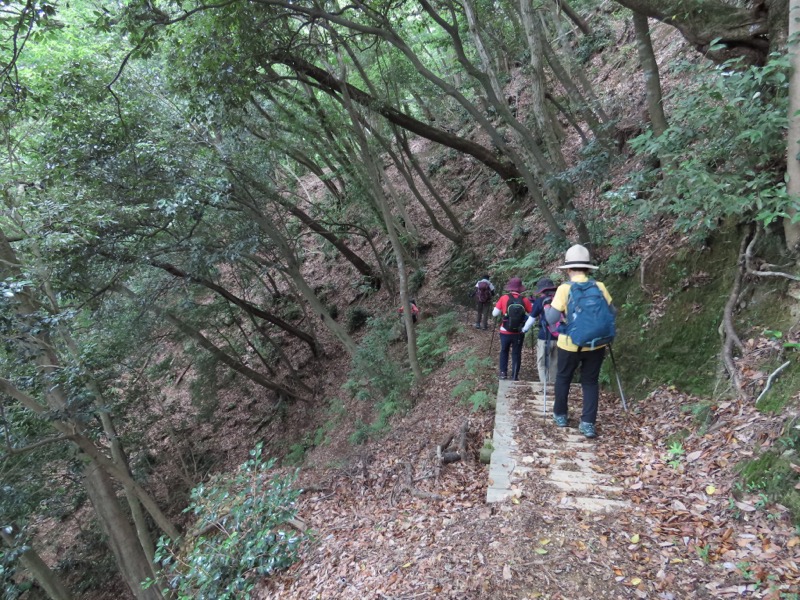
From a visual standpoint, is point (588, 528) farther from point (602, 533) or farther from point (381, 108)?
point (381, 108)

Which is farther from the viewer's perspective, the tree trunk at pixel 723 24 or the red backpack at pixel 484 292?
the red backpack at pixel 484 292

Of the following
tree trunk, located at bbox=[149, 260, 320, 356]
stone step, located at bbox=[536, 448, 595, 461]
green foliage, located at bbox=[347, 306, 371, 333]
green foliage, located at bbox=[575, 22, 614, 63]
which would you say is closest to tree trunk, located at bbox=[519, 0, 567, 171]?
stone step, located at bbox=[536, 448, 595, 461]

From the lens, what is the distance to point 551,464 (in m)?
4.48

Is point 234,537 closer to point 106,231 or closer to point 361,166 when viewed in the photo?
point 106,231

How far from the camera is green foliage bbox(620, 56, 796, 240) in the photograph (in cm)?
397

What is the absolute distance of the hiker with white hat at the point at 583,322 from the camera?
4.57 metres

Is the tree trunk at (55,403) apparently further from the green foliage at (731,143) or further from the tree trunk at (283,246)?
the green foliage at (731,143)

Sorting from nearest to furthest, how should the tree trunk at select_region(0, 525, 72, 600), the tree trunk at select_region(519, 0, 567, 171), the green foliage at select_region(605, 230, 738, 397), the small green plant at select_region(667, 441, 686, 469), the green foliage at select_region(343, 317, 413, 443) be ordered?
the small green plant at select_region(667, 441, 686, 469) < the green foliage at select_region(605, 230, 738, 397) < the tree trunk at select_region(519, 0, 567, 171) < the tree trunk at select_region(0, 525, 72, 600) < the green foliage at select_region(343, 317, 413, 443)

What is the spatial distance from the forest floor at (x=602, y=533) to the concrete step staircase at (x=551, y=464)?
8 centimetres

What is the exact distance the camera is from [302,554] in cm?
511

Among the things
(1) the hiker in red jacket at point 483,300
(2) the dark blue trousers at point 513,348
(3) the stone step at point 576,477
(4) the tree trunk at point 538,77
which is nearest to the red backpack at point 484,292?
(1) the hiker in red jacket at point 483,300

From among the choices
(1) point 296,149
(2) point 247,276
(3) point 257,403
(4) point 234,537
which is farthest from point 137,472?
(1) point 296,149

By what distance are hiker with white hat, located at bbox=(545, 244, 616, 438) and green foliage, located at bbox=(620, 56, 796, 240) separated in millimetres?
1106

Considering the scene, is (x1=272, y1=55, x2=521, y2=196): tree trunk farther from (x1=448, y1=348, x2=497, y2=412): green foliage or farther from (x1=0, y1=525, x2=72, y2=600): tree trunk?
(x1=0, y1=525, x2=72, y2=600): tree trunk
